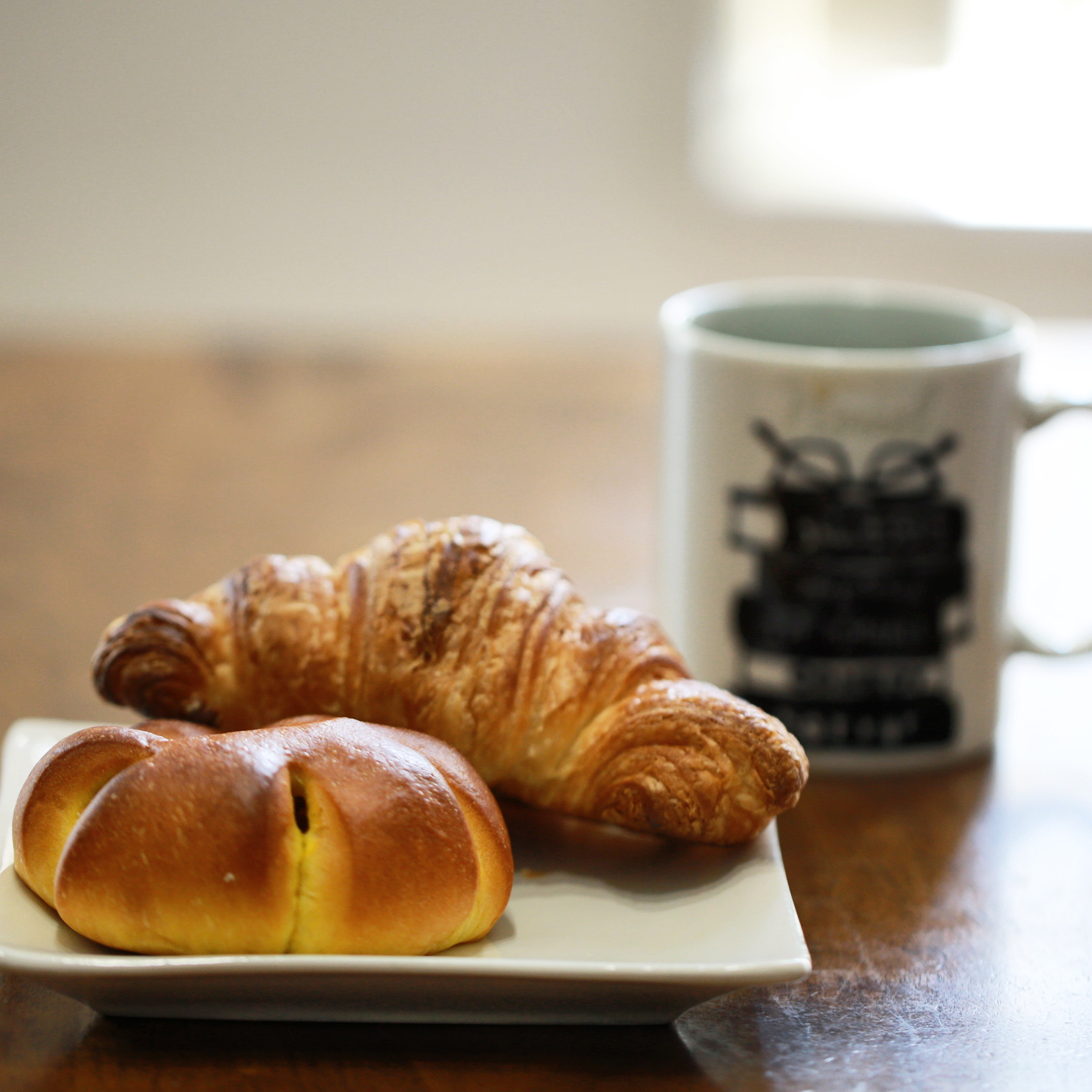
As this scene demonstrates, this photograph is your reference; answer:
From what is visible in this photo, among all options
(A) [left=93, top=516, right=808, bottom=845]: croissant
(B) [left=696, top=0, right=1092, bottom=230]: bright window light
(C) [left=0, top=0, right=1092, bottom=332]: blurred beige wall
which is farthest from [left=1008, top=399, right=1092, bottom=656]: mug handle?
(B) [left=696, top=0, right=1092, bottom=230]: bright window light

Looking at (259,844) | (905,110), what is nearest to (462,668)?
(259,844)

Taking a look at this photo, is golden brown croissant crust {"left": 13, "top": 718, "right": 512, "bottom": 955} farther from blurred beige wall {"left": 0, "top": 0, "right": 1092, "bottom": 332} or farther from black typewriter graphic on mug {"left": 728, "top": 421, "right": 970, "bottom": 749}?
blurred beige wall {"left": 0, "top": 0, "right": 1092, "bottom": 332}

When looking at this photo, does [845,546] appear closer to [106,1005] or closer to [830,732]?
[830,732]

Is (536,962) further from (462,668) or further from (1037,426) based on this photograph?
(1037,426)

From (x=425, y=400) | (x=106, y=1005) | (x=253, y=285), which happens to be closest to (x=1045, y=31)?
(x=253, y=285)

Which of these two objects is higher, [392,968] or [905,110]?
→ [905,110]

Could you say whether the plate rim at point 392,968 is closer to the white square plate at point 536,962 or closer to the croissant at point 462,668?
the white square plate at point 536,962

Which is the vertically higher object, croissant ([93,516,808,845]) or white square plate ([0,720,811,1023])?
croissant ([93,516,808,845])
